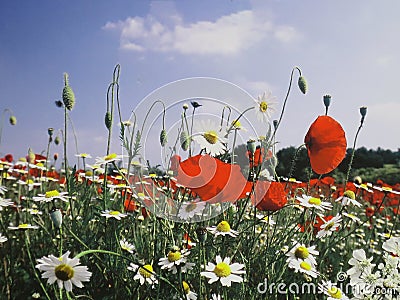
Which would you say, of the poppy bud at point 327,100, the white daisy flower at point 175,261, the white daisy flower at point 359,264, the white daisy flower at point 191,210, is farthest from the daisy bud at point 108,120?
the white daisy flower at point 359,264

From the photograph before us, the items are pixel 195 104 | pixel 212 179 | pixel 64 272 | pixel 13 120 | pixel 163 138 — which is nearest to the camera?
pixel 64 272

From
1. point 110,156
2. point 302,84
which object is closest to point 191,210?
point 110,156

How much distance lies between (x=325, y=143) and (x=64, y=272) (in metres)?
0.78

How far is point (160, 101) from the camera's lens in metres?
1.34

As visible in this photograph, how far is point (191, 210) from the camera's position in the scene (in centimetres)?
135

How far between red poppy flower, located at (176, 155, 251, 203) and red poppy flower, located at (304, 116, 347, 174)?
0.26 meters

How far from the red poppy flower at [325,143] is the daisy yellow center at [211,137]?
0.85ft

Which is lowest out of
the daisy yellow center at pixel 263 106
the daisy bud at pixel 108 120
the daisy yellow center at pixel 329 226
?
the daisy yellow center at pixel 329 226

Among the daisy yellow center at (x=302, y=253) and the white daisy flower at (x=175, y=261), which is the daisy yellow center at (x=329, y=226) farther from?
the white daisy flower at (x=175, y=261)

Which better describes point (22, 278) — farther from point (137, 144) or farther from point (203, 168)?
point (203, 168)

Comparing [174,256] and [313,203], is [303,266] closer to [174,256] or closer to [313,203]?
[313,203]

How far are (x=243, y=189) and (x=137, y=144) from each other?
1.14 feet

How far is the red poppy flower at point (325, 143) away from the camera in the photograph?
1323mm

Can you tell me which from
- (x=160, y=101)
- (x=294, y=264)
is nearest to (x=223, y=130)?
(x=160, y=101)
